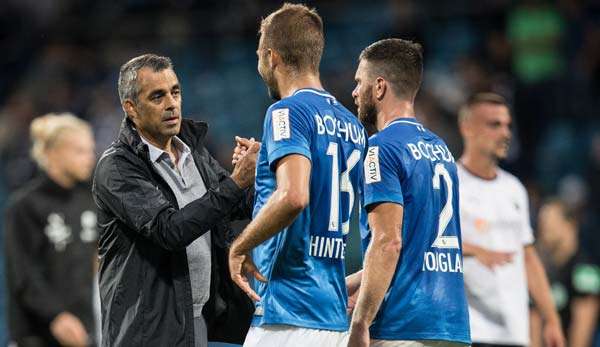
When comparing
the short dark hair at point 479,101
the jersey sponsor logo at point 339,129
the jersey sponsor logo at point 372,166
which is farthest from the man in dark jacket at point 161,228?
Answer: the short dark hair at point 479,101

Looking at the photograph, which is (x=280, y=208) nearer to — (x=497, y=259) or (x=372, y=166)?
(x=372, y=166)

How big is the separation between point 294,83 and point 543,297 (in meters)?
3.52

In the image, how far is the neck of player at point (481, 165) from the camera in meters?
8.08

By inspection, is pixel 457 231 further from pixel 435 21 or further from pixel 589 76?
pixel 435 21

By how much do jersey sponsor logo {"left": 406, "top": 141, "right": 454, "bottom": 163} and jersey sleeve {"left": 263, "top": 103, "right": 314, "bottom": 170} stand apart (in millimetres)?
788

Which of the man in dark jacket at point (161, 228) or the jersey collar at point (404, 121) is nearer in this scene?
the man in dark jacket at point (161, 228)

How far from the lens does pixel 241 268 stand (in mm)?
4848

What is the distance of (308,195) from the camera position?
4.71 meters

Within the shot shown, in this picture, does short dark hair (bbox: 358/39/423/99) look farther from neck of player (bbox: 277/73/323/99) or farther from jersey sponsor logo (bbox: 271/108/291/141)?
jersey sponsor logo (bbox: 271/108/291/141)

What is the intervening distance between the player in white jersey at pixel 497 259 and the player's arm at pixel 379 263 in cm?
245

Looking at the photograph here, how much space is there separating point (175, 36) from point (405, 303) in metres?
A: 13.0

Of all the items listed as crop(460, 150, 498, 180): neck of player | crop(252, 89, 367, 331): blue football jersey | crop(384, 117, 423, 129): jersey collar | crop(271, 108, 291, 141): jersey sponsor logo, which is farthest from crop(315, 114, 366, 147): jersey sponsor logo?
crop(460, 150, 498, 180): neck of player

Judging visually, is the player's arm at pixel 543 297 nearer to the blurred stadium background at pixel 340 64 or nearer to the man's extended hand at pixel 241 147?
the man's extended hand at pixel 241 147

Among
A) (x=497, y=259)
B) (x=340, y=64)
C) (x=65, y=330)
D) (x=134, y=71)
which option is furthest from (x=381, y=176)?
(x=340, y=64)
